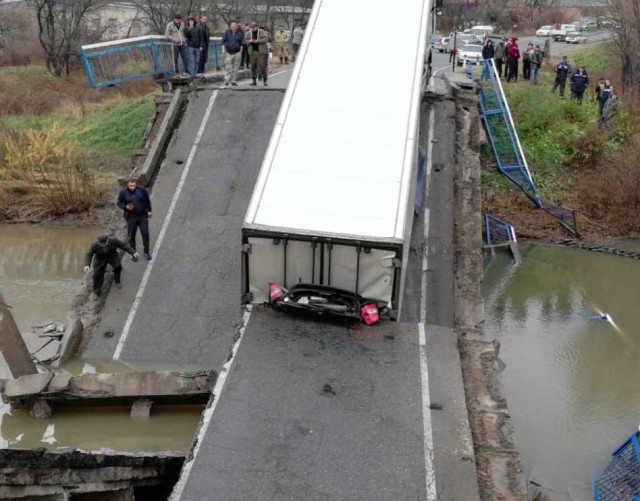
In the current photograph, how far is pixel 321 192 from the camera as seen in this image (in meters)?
9.82

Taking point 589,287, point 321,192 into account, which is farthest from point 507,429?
point 589,287

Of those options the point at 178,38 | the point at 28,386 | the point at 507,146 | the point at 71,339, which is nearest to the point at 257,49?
the point at 178,38

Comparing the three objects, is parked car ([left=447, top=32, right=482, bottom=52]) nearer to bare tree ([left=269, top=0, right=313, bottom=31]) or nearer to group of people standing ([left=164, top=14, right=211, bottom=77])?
bare tree ([left=269, top=0, right=313, bottom=31])

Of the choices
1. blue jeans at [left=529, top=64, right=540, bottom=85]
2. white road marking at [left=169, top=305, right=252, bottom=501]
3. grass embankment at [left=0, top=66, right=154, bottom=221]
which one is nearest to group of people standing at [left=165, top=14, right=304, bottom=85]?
grass embankment at [left=0, top=66, right=154, bottom=221]

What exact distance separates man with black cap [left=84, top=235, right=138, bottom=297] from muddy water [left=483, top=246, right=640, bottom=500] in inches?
280

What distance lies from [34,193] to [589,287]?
15.2 metres

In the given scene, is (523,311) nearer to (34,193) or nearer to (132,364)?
(132,364)

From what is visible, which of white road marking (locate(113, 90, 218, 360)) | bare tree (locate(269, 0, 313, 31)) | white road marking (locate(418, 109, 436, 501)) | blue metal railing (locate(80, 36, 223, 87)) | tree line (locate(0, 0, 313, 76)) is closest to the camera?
white road marking (locate(418, 109, 436, 501))

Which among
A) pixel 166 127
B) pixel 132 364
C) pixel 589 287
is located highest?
pixel 166 127

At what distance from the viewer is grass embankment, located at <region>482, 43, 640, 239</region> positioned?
19.9 metres

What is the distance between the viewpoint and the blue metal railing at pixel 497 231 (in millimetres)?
18609

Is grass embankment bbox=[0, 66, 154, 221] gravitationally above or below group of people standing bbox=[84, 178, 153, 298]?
below

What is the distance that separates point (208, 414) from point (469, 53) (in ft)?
90.8

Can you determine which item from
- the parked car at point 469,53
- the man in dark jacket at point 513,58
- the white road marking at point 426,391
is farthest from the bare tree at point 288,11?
the white road marking at point 426,391
